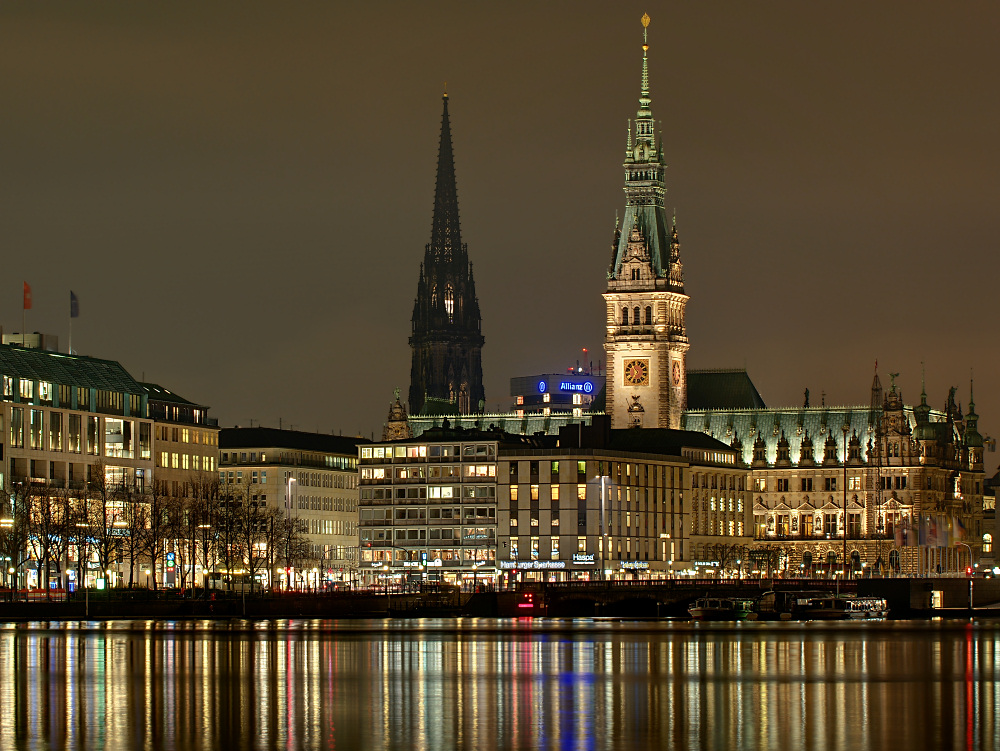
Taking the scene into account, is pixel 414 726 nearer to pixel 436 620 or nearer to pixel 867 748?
pixel 867 748

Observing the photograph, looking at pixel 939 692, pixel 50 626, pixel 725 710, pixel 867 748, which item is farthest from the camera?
pixel 50 626

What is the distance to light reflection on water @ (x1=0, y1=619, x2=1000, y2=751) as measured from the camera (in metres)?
71.5

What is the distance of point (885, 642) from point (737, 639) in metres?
9.22

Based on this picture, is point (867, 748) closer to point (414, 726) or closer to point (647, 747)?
point (647, 747)

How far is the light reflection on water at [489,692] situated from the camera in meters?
71.5

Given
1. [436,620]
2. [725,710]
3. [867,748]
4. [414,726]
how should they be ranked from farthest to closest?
[436,620] < [725,710] < [414,726] < [867,748]

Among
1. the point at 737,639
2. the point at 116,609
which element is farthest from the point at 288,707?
the point at 116,609

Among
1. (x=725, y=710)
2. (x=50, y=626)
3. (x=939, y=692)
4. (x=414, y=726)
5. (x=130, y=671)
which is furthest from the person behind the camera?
(x=50, y=626)

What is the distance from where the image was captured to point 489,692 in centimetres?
8900

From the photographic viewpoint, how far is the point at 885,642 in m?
142

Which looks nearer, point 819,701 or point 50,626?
point 819,701

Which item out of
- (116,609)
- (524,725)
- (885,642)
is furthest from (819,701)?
(116,609)

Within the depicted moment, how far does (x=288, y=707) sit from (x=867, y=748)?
22.8 metres

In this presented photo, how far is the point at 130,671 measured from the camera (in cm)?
10138
